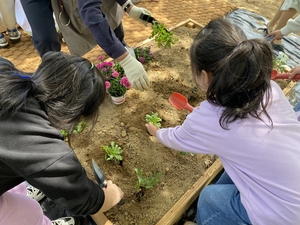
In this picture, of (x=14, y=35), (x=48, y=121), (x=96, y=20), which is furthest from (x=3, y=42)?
(x=48, y=121)

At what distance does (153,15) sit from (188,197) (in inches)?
99.3

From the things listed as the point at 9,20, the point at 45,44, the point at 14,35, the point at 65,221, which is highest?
the point at 45,44

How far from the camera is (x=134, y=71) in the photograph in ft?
5.47

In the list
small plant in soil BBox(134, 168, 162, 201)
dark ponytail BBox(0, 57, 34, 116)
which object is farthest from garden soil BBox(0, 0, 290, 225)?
dark ponytail BBox(0, 57, 34, 116)

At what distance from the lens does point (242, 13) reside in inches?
135

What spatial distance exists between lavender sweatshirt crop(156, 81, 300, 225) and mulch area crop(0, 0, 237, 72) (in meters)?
1.86

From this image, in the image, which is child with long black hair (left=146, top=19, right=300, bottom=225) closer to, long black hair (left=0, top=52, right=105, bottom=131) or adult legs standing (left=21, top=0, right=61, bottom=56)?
long black hair (left=0, top=52, right=105, bottom=131)

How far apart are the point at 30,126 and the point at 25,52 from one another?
2247 millimetres

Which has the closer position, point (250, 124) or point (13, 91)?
point (13, 91)

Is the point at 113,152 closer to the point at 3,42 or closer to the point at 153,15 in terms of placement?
the point at 3,42

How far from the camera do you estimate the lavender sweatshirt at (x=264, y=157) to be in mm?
1037

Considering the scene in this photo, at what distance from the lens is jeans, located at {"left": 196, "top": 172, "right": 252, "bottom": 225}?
1226 mm

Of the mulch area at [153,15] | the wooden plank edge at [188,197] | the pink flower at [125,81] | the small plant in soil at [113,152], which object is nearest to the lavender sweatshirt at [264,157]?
the wooden plank edge at [188,197]

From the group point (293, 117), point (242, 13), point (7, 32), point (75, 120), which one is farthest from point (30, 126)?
point (242, 13)
